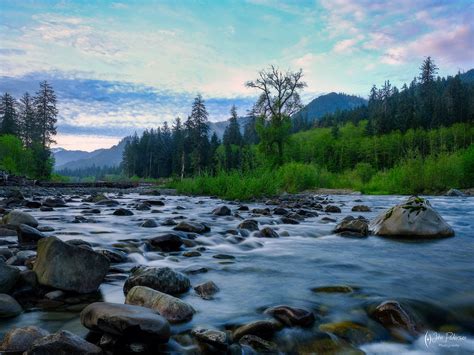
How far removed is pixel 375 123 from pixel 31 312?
102 meters

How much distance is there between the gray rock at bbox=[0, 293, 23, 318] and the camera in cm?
280

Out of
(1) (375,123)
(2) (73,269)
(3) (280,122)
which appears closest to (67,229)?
(2) (73,269)

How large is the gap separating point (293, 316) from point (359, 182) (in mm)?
28678

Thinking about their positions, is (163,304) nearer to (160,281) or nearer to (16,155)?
(160,281)

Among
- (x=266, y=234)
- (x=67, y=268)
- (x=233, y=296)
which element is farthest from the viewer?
(x=266, y=234)

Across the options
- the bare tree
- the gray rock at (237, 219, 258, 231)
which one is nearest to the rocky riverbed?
the gray rock at (237, 219, 258, 231)

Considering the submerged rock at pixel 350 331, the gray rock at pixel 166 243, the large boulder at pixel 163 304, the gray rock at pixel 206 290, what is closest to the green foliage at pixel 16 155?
the gray rock at pixel 166 243

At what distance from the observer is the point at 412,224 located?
22.5ft

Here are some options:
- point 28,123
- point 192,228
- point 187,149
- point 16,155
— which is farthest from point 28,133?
point 192,228

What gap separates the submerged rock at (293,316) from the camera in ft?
9.27

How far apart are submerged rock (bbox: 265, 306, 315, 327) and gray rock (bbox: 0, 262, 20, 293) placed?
2.29 m

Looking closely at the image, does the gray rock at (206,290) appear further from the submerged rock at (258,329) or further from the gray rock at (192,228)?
the gray rock at (192,228)

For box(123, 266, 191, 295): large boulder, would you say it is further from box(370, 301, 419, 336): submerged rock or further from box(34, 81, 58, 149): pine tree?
box(34, 81, 58, 149): pine tree

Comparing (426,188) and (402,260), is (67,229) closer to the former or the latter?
(402,260)
